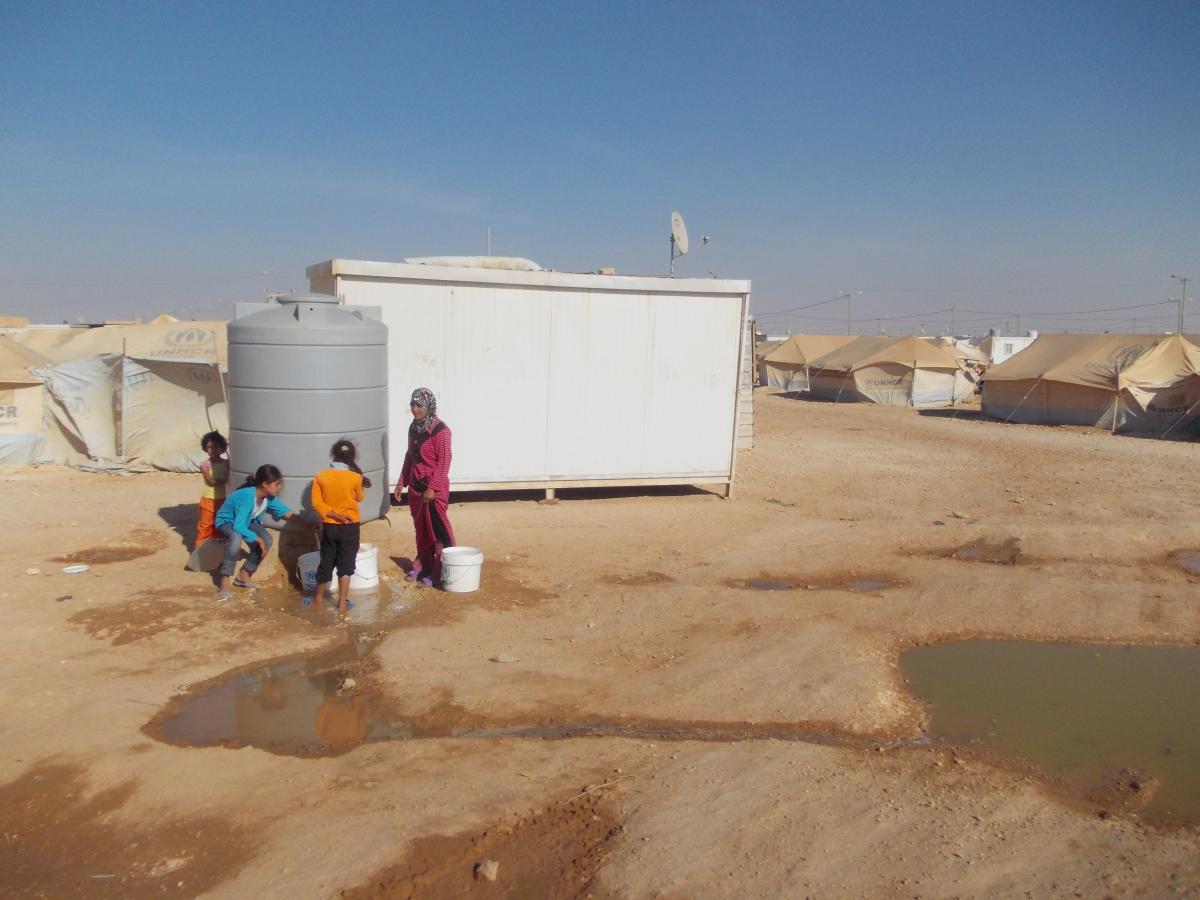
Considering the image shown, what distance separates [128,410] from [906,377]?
83.9 ft

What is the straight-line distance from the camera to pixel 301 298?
788 centimetres

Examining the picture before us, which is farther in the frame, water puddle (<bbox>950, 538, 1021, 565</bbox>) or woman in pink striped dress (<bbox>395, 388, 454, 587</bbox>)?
water puddle (<bbox>950, 538, 1021, 565</bbox>)

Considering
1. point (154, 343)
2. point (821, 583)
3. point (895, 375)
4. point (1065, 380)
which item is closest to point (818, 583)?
point (821, 583)

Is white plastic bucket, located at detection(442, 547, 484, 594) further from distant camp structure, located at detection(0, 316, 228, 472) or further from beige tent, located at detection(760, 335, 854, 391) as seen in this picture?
beige tent, located at detection(760, 335, 854, 391)

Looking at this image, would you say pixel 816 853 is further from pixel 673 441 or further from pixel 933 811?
pixel 673 441

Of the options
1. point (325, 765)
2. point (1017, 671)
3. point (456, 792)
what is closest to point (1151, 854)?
point (1017, 671)

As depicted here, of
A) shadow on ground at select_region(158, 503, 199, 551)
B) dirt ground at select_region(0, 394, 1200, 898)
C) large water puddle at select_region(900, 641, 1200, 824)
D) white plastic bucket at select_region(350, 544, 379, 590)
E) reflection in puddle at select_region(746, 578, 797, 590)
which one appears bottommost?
large water puddle at select_region(900, 641, 1200, 824)

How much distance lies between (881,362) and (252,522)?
28284 millimetres

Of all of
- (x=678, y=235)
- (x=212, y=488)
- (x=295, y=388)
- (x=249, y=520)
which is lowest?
(x=249, y=520)

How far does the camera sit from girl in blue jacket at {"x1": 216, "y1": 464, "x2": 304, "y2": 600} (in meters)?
7.39

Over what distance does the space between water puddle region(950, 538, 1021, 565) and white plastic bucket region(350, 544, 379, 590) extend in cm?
570

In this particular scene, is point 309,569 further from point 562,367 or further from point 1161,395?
point 1161,395

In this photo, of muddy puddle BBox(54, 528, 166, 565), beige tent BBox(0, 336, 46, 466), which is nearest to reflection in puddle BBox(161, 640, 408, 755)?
muddy puddle BBox(54, 528, 166, 565)

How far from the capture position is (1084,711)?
5914 millimetres
